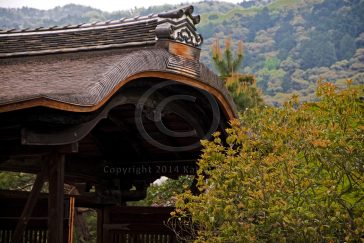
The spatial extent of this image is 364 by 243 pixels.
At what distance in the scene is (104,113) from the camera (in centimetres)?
767

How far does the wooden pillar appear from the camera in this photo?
24.2ft

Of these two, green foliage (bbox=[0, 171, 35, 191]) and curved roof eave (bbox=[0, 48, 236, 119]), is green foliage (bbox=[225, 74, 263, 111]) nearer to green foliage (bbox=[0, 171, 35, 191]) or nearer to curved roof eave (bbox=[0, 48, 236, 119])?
green foliage (bbox=[0, 171, 35, 191])

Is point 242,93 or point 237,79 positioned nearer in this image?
point 242,93

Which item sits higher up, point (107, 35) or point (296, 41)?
point (296, 41)

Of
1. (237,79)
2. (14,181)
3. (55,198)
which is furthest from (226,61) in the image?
(55,198)

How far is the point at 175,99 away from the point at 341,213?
3.29 meters

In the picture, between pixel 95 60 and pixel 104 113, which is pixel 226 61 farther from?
pixel 104 113

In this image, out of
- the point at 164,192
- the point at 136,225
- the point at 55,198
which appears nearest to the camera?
the point at 55,198

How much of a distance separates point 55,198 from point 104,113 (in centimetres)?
103

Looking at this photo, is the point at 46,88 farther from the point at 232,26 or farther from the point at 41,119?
the point at 232,26

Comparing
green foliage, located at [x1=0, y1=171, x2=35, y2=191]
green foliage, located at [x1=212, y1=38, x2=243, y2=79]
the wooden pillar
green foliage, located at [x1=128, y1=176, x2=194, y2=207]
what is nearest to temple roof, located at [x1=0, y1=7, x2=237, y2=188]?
the wooden pillar

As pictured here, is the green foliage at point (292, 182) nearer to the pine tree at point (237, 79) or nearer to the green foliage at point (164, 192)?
the green foliage at point (164, 192)

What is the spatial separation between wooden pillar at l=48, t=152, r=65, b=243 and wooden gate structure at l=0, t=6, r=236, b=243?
0.01 metres

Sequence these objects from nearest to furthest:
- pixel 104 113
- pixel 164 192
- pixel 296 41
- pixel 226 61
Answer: pixel 104 113 < pixel 164 192 < pixel 226 61 < pixel 296 41
